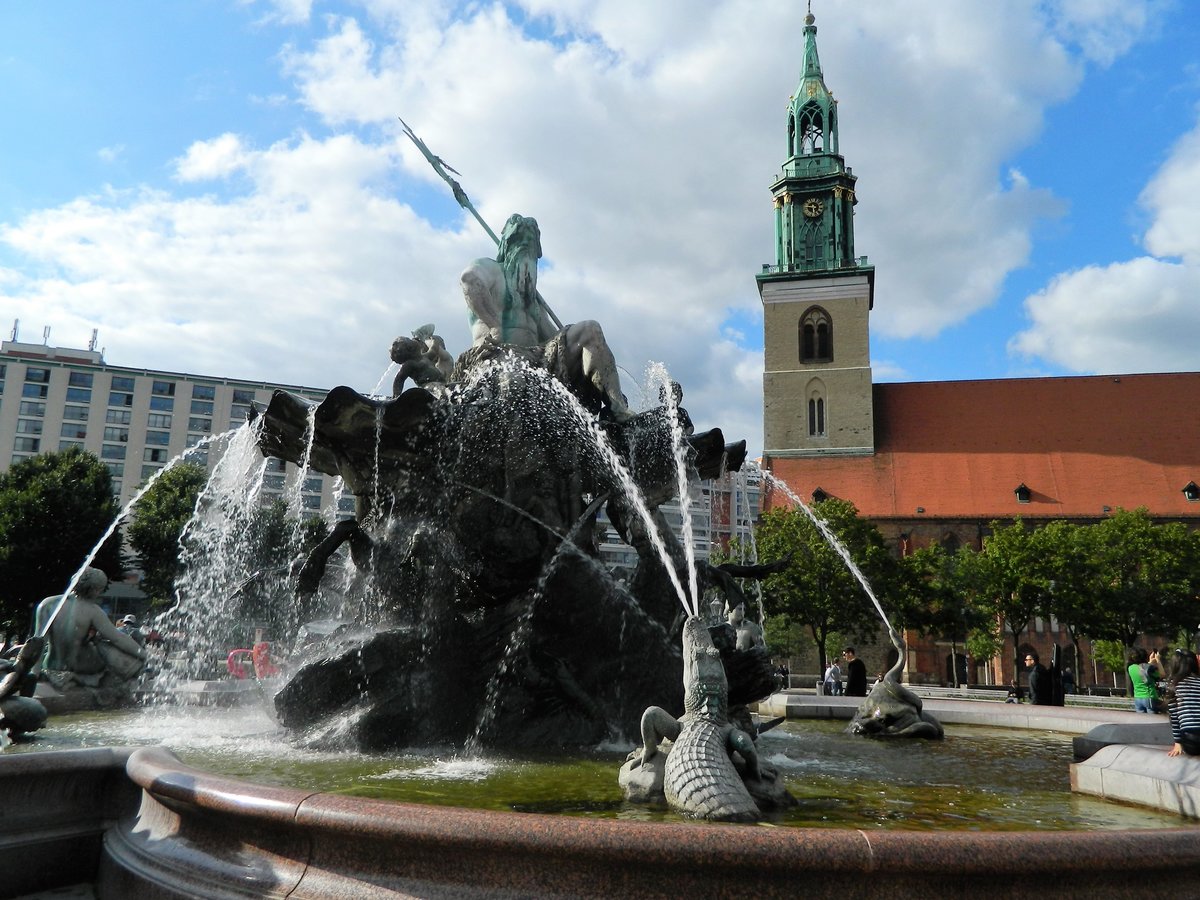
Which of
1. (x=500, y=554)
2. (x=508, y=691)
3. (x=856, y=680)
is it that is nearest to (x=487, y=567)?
(x=500, y=554)

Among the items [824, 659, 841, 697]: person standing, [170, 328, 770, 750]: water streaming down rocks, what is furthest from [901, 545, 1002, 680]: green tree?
[170, 328, 770, 750]: water streaming down rocks

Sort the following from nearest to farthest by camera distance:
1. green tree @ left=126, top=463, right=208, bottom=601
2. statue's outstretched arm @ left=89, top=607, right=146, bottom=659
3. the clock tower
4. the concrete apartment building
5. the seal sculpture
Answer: statue's outstretched arm @ left=89, top=607, right=146, bottom=659 < the seal sculpture < green tree @ left=126, top=463, right=208, bottom=601 < the clock tower < the concrete apartment building

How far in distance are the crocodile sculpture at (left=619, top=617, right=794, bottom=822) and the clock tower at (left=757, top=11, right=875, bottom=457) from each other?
51504 mm

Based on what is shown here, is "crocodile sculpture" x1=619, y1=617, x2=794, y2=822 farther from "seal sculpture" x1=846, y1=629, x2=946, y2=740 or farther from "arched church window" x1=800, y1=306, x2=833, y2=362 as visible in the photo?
"arched church window" x1=800, y1=306, x2=833, y2=362

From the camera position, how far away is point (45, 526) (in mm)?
32625

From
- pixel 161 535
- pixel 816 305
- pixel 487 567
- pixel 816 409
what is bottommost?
pixel 487 567

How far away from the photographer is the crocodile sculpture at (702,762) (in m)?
4.23

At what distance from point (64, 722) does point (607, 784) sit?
557cm

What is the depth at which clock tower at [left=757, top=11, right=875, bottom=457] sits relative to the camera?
55.2 m

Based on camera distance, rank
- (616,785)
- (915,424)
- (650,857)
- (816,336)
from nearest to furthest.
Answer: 1. (650,857)
2. (616,785)
3. (915,424)
4. (816,336)

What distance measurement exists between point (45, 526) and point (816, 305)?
143ft

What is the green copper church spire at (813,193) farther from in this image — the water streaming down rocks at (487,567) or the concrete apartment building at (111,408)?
the water streaming down rocks at (487,567)

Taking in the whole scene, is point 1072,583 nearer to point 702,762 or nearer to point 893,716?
point 893,716

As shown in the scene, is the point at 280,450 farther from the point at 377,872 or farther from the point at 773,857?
the point at 773,857
